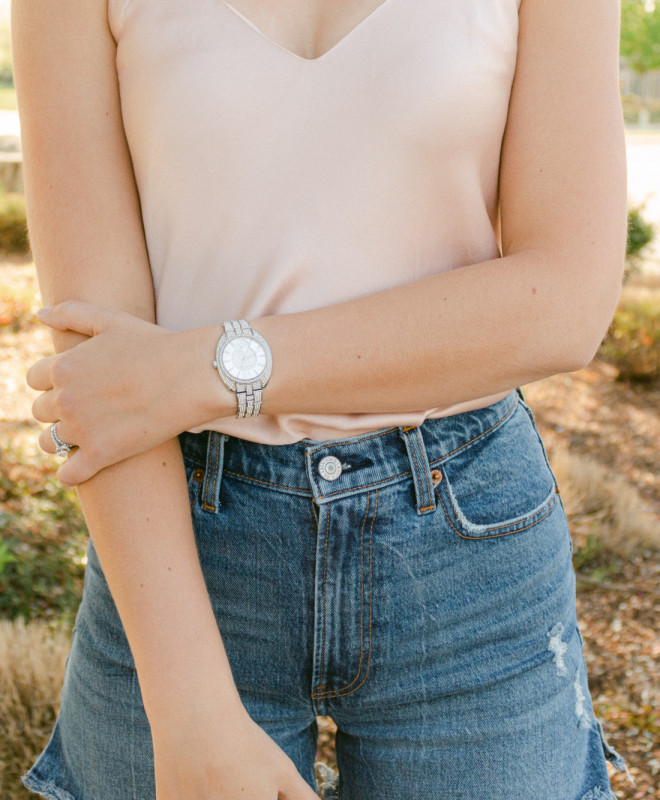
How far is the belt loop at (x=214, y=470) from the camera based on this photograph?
1.16 m

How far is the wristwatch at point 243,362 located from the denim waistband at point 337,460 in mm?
132

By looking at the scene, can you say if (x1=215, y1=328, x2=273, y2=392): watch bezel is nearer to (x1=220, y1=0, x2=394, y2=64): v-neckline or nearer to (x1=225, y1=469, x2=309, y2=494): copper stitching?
(x1=225, y1=469, x2=309, y2=494): copper stitching

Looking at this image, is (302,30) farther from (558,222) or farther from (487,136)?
(558,222)

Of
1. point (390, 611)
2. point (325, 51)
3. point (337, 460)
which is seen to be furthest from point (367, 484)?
point (325, 51)

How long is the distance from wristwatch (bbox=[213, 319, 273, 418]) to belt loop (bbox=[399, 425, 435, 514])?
0.24 metres

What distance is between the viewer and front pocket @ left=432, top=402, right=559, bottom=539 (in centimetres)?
116

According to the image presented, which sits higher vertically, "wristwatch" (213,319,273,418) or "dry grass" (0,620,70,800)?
"wristwatch" (213,319,273,418)

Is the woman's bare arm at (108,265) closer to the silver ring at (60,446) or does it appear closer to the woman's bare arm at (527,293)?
the silver ring at (60,446)

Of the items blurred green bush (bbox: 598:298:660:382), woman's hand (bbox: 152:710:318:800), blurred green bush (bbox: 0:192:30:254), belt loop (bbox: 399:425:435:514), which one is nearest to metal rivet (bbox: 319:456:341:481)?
belt loop (bbox: 399:425:435:514)

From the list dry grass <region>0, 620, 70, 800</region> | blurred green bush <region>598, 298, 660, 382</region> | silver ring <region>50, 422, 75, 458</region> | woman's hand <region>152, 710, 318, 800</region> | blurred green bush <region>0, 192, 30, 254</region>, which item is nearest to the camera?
woman's hand <region>152, 710, 318, 800</region>

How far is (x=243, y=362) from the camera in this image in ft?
3.35

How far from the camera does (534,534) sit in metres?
1.21

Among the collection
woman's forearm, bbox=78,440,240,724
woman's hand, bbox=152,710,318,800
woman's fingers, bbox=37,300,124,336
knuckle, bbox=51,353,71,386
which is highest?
woman's fingers, bbox=37,300,124,336

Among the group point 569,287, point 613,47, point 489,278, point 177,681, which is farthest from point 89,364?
point 613,47
